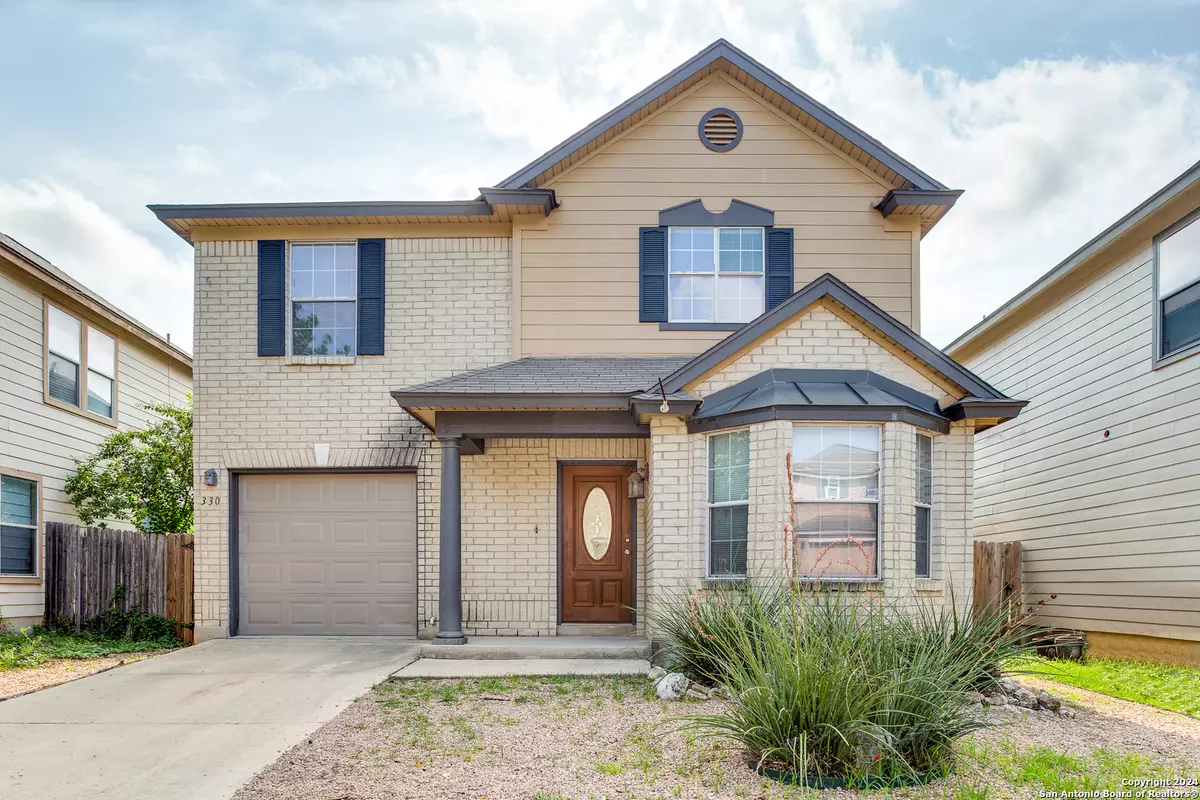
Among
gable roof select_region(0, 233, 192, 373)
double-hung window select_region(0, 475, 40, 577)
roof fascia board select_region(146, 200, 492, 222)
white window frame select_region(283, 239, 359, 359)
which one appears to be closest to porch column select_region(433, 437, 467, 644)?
white window frame select_region(283, 239, 359, 359)

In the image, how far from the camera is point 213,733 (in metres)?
6.73

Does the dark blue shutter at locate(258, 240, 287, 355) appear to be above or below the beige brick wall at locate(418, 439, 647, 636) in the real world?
above

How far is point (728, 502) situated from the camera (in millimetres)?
9250

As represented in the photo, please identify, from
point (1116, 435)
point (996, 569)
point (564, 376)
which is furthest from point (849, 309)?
point (996, 569)

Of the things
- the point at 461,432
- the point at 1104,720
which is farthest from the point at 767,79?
the point at 1104,720

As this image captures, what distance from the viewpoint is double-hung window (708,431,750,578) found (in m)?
9.15

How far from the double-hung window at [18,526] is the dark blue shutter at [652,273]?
8372 millimetres

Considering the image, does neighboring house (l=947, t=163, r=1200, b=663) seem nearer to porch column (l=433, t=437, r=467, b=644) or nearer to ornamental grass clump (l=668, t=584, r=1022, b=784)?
ornamental grass clump (l=668, t=584, r=1022, b=784)

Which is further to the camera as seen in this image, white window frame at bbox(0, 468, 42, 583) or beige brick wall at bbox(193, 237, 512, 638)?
white window frame at bbox(0, 468, 42, 583)

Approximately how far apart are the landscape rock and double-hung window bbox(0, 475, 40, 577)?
8.86 meters

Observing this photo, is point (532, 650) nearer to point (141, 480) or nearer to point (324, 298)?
point (324, 298)

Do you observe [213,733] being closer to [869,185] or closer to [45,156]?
[869,185]

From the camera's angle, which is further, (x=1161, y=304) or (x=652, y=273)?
(x=652, y=273)

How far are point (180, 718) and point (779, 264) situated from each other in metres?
8.00
